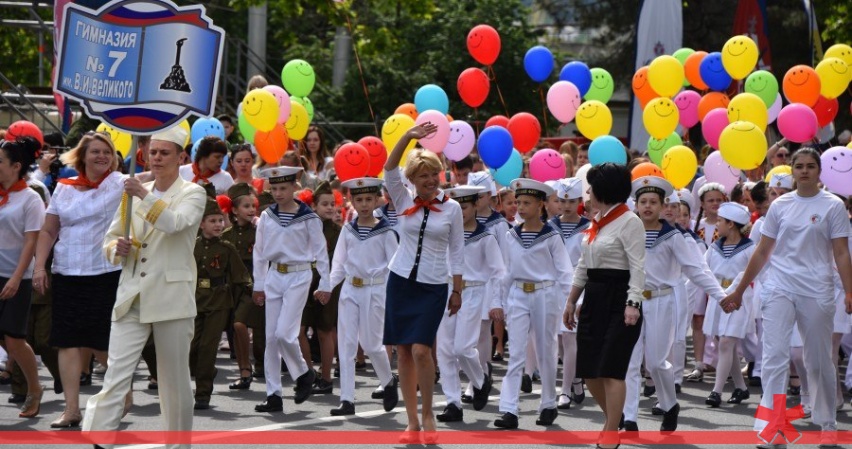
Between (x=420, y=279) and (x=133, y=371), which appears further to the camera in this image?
(x=420, y=279)

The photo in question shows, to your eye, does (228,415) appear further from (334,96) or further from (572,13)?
(572,13)

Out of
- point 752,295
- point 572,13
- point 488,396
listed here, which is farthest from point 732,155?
point 572,13

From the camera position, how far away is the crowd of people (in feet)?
28.0

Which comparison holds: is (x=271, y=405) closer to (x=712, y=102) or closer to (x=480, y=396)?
(x=480, y=396)

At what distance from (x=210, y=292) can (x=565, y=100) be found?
8.00 m

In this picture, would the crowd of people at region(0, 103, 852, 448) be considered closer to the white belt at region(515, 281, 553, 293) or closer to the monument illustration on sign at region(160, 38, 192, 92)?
the white belt at region(515, 281, 553, 293)

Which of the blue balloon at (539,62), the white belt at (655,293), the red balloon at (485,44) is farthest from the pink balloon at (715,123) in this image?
the white belt at (655,293)

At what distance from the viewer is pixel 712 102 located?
18.6m

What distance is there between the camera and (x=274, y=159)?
1639 centimetres

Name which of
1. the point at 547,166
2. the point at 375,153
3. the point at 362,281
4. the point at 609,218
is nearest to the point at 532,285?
the point at 362,281

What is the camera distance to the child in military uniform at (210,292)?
38.0 feet

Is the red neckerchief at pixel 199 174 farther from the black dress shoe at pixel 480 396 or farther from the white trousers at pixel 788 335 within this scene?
the white trousers at pixel 788 335

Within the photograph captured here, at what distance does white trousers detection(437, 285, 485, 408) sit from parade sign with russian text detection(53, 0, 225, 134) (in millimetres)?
3264

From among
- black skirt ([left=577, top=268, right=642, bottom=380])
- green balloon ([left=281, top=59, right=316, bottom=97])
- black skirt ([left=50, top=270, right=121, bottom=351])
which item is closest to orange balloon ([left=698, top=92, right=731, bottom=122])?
green balloon ([left=281, top=59, right=316, bottom=97])
